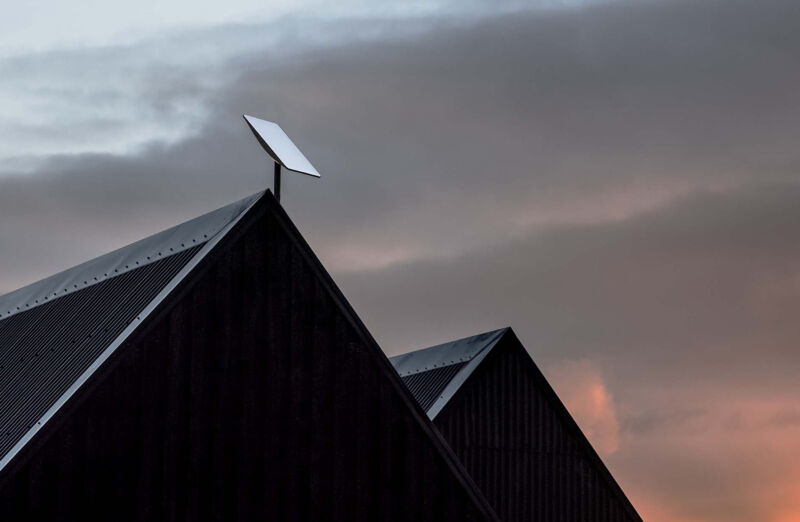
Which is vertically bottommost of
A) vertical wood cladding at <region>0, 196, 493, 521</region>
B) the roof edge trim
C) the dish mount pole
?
vertical wood cladding at <region>0, 196, 493, 521</region>

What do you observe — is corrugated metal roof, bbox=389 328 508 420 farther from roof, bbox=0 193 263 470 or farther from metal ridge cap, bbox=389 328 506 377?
roof, bbox=0 193 263 470

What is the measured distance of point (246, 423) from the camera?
23.6 m

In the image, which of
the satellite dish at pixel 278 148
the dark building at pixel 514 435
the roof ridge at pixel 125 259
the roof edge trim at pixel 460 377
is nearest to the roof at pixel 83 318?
the roof ridge at pixel 125 259

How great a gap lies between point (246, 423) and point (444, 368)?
57.5 ft

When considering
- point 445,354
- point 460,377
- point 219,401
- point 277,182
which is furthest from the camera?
point 445,354

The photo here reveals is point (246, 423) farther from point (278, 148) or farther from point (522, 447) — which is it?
point (522, 447)

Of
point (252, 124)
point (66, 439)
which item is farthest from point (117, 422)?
point (252, 124)

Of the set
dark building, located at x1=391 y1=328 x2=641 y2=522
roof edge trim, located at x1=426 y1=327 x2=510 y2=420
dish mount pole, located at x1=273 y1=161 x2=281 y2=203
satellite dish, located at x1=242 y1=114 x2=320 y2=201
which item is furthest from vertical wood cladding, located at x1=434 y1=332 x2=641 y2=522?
dish mount pole, located at x1=273 y1=161 x2=281 y2=203

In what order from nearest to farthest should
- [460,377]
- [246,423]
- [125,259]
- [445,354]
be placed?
[246,423] < [125,259] < [460,377] < [445,354]

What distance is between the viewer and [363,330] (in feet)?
83.0

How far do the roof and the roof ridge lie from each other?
0.03 m

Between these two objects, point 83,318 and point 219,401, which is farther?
point 83,318

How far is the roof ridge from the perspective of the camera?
25.2 m

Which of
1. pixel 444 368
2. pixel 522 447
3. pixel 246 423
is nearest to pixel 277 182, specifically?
pixel 246 423
